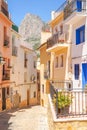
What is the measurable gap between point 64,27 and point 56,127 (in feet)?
47.4

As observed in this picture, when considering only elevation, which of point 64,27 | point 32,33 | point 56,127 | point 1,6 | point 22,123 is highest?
point 32,33

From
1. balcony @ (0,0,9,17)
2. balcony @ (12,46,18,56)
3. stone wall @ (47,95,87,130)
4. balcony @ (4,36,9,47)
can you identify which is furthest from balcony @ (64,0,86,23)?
balcony @ (12,46,18,56)

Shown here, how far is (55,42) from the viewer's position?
2519cm

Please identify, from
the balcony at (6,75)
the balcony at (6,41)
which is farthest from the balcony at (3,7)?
the balcony at (6,75)

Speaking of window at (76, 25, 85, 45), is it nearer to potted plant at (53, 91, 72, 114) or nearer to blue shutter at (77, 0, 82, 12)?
blue shutter at (77, 0, 82, 12)

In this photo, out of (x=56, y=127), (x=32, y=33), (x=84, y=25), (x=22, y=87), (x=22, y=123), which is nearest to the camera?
(x=56, y=127)

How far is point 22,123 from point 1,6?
556 inches

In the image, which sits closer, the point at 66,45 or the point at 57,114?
the point at 57,114

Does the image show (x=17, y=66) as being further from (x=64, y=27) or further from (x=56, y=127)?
(x=56, y=127)

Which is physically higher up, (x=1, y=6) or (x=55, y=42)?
(x=1, y=6)

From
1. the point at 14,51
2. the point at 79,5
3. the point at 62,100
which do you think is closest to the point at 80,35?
the point at 79,5

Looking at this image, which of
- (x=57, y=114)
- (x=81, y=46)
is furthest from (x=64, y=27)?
(x=57, y=114)

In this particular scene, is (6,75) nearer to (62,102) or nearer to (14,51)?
(14,51)

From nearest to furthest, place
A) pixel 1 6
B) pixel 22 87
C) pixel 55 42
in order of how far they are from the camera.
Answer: pixel 55 42, pixel 1 6, pixel 22 87
